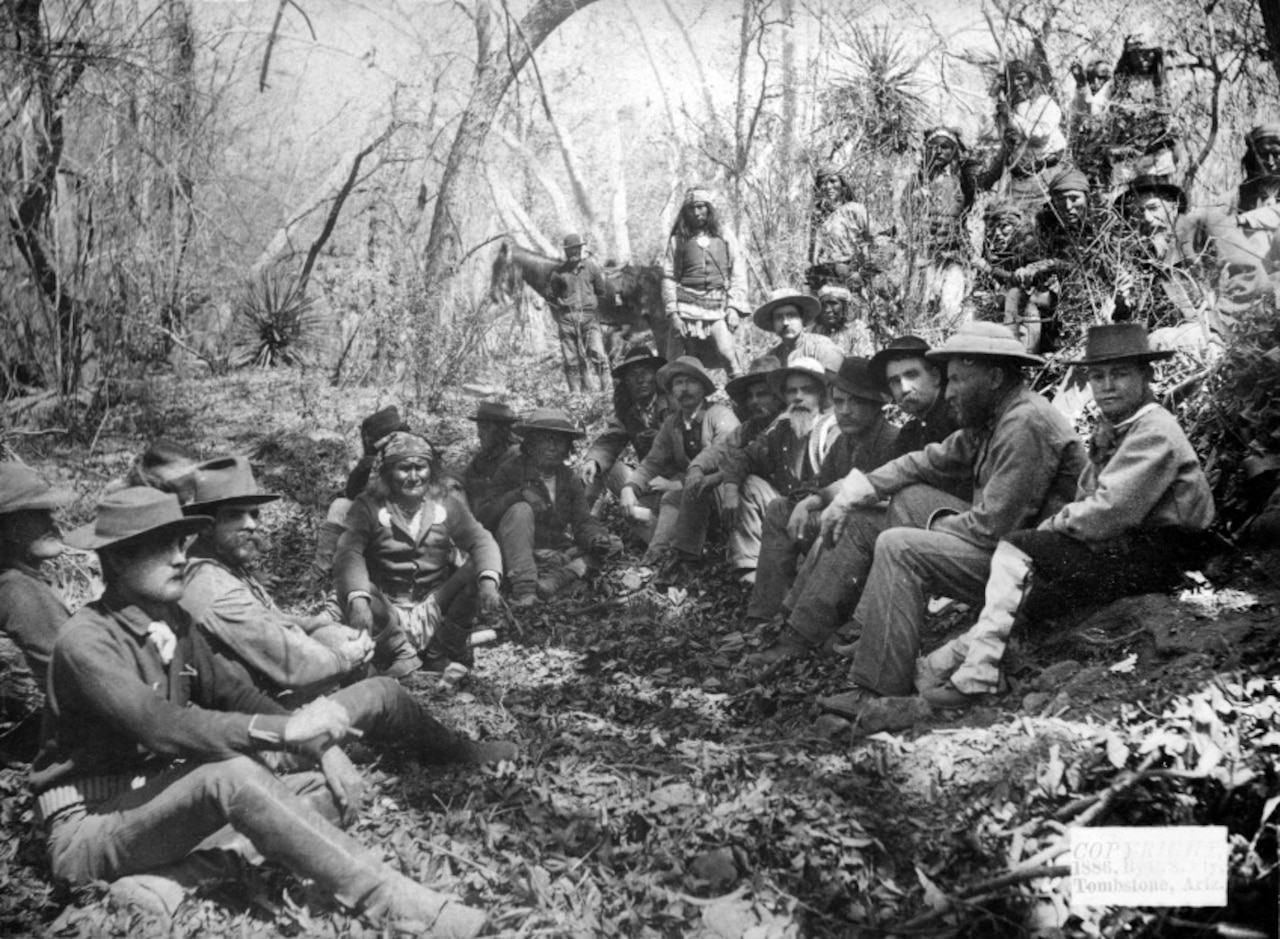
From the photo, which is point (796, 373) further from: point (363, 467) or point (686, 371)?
point (363, 467)

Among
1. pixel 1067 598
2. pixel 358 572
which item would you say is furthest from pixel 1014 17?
pixel 358 572

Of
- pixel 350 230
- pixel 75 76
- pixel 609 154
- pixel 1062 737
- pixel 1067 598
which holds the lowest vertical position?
pixel 1062 737

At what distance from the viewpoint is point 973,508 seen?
13.2 feet

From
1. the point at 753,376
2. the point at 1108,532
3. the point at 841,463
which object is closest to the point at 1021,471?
the point at 1108,532

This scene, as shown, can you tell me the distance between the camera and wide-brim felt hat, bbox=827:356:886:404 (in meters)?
5.07

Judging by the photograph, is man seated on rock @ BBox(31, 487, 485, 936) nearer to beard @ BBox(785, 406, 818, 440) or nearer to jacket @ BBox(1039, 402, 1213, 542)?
jacket @ BBox(1039, 402, 1213, 542)

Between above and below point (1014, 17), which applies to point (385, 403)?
below

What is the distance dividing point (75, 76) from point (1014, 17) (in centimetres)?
559

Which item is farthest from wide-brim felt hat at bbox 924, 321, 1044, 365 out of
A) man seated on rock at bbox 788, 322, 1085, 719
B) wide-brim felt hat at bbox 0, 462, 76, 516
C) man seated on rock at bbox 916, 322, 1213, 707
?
wide-brim felt hat at bbox 0, 462, 76, 516

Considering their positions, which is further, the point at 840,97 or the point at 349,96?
the point at 840,97

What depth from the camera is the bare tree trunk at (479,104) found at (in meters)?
5.14

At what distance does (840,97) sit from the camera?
22.1 feet

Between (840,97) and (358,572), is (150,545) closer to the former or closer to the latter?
(358,572)

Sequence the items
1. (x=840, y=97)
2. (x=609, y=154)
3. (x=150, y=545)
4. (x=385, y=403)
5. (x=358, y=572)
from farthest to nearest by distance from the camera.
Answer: (x=609, y=154), (x=840, y=97), (x=385, y=403), (x=358, y=572), (x=150, y=545)
